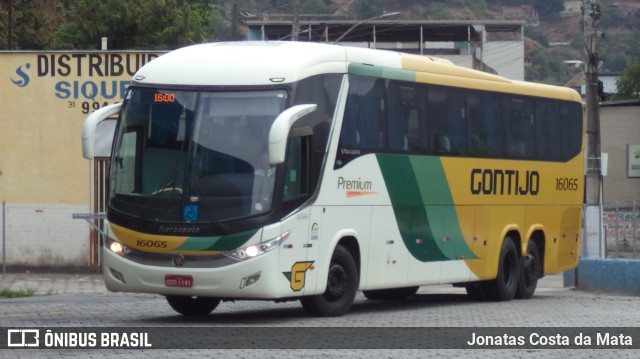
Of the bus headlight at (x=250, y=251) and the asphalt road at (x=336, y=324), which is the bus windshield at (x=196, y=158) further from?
the asphalt road at (x=336, y=324)

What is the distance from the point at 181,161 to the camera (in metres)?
15.8

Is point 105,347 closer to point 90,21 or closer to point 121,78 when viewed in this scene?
point 121,78

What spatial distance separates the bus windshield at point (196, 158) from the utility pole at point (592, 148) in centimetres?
1506

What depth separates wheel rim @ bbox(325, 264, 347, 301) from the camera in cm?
1692

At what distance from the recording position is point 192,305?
1755 cm

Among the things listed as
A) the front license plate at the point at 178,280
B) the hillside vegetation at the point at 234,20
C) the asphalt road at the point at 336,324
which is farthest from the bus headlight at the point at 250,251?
the hillside vegetation at the point at 234,20

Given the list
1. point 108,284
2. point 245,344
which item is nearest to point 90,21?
point 108,284

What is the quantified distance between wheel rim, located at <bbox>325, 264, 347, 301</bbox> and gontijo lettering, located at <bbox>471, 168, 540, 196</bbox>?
14.4 feet

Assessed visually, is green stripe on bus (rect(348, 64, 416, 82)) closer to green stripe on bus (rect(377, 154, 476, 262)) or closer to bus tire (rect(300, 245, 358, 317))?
green stripe on bus (rect(377, 154, 476, 262))

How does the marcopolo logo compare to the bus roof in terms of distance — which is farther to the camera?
the marcopolo logo

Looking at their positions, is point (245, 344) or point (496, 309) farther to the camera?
point (496, 309)

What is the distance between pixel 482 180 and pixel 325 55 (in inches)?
203

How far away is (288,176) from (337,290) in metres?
1.91

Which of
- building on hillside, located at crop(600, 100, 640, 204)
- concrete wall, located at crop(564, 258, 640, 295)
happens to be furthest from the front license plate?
building on hillside, located at crop(600, 100, 640, 204)
